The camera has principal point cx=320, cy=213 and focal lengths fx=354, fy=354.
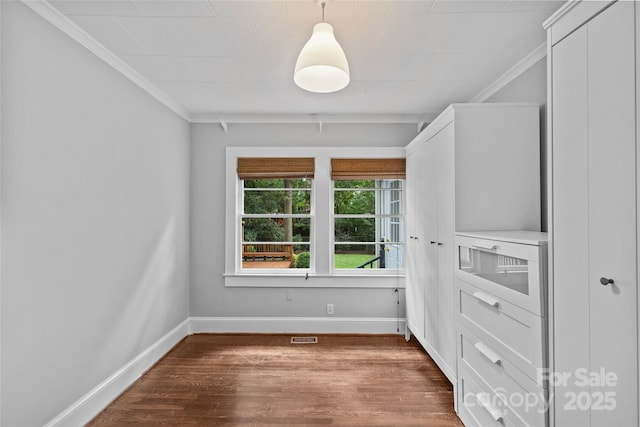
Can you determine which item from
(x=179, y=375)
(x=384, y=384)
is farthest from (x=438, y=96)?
(x=179, y=375)

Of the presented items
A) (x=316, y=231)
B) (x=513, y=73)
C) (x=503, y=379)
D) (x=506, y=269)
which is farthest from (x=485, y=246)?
(x=316, y=231)

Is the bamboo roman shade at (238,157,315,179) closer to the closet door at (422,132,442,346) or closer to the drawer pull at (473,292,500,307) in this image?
the closet door at (422,132,442,346)

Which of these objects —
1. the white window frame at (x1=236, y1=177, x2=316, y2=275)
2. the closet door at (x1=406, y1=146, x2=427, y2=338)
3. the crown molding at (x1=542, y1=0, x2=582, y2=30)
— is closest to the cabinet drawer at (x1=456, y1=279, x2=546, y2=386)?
the closet door at (x1=406, y1=146, x2=427, y2=338)

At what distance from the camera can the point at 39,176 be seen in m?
1.87

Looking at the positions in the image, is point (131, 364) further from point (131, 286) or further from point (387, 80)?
point (387, 80)

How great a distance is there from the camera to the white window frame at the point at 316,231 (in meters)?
3.92

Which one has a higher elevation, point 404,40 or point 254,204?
point 404,40

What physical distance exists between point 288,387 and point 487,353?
59.0 inches

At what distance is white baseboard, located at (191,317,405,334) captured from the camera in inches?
154

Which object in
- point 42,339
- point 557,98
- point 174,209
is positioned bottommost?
point 42,339

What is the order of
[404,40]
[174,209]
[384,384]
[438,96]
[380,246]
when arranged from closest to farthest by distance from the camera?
[404,40] → [384,384] → [438,96] → [174,209] → [380,246]

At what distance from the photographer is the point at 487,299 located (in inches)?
76.0

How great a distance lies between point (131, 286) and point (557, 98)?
9.77 feet

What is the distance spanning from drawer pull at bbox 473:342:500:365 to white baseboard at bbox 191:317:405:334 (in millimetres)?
1882
